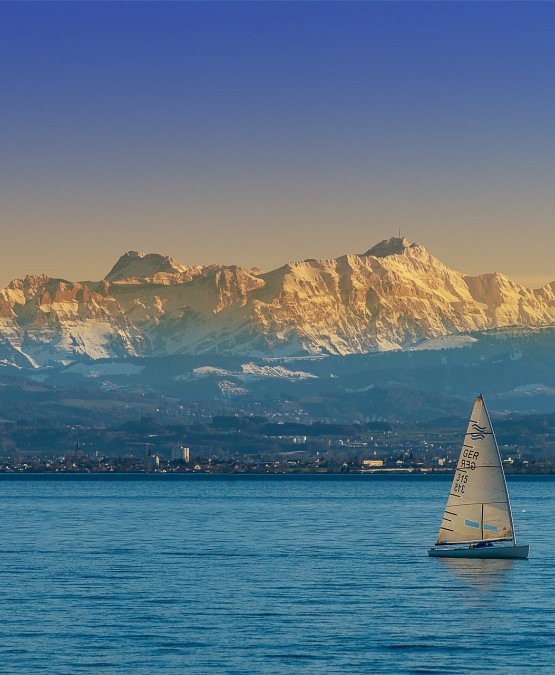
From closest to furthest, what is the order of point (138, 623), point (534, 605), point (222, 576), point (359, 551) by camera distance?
point (138, 623) < point (534, 605) < point (222, 576) < point (359, 551)

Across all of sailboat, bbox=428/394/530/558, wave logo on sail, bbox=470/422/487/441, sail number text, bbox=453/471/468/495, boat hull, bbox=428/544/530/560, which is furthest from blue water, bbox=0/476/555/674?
wave logo on sail, bbox=470/422/487/441

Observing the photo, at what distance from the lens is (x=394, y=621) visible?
8706 cm

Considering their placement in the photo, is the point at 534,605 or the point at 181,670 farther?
the point at 534,605

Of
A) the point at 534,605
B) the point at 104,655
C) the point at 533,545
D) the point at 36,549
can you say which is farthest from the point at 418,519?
the point at 104,655

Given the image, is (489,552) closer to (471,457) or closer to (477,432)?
(471,457)

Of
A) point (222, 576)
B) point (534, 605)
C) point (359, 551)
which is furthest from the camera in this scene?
point (359, 551)

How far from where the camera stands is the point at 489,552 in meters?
115

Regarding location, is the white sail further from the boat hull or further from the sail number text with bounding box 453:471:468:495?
the boat hull

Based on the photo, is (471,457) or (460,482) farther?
(460,482)

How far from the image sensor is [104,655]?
7688 cm

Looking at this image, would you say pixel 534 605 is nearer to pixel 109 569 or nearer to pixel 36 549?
pixel 109 569

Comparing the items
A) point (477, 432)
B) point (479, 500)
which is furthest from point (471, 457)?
point (479, 500)

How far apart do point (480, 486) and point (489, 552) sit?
5.20 meters

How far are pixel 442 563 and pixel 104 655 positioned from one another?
42.7 m
